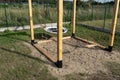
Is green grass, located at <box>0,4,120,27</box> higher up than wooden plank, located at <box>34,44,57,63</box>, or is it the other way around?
green grass, located at <box>0,4,120,27</box>

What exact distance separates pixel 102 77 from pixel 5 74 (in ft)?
7.77

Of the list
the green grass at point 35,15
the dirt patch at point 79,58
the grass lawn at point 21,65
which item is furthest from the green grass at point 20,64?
the green grass at point 35,15

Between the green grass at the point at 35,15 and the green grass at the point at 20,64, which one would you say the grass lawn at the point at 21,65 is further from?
the green grass at the point at 35,15

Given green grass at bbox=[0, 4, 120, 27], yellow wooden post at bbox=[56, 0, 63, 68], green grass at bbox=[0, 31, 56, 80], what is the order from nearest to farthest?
1. green grass at bbox=[0, 31, 56, 80]
2. yellow wooden post at bbox=[56, 0, 63, 68]
3. green grass at bbox=[0, 4, 120, 27]

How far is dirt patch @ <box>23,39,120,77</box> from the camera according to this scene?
4.33 meters

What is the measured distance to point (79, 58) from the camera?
5074mm

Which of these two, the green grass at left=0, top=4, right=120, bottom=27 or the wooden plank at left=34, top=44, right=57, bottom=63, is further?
the green grass at left=0, top=4, right=120, bottom=27

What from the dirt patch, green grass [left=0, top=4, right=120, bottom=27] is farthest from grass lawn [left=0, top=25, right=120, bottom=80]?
green grass [left=0, top=4, right=120, bottom=27]

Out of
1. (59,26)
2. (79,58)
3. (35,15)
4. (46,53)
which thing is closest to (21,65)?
(46,53)

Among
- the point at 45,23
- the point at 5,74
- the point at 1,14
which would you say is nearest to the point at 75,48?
the point at 5,74

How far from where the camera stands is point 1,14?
31.8ft

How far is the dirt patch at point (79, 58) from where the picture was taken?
4328 millimetres

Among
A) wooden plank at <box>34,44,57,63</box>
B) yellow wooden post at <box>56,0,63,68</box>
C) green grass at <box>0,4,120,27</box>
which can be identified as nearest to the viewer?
yellow wooden post at <box>56,0,63,68</box>

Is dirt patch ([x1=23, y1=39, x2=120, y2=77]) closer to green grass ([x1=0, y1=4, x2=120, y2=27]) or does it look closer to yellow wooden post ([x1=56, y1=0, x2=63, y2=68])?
yellow wooden post ([x1=56, y1=0, x2=63, y2=68])
